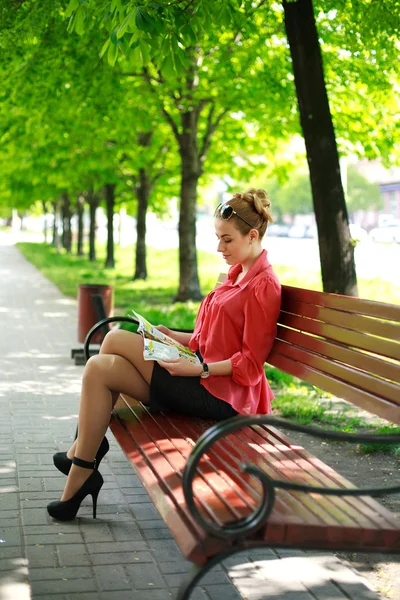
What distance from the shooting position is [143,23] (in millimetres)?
4805

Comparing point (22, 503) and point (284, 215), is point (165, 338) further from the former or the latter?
point (284, 215)

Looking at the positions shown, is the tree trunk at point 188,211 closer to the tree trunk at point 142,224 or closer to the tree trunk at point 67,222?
the tree trunk at point 142,224

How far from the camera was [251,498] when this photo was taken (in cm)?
310

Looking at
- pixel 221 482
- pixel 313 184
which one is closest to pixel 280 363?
pixel 221 482

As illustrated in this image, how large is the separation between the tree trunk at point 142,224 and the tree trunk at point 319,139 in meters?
14.9

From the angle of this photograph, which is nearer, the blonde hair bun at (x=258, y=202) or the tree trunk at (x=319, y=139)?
the blonde hair bun at (x=258, y=202)

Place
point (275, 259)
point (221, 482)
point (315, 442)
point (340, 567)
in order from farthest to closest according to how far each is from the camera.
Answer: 1. point (275, 259)
2. point (315, 442)
3. point (340, 567)
4. point (221, 482)

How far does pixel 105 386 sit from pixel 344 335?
3.84ft

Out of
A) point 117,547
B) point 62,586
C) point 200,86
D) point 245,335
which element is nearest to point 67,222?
point 200,86

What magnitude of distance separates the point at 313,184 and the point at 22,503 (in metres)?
3.94

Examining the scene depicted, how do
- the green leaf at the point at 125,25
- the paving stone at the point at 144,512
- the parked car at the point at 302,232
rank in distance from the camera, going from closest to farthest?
1. the paving stone at the point at 144,512
2. the green leaf at the point at 125,25
3. the parked car at the point at 302,232

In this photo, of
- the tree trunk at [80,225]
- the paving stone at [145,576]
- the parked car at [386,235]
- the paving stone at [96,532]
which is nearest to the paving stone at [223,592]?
the paving stone at [145,576]

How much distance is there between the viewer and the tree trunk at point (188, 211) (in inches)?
643

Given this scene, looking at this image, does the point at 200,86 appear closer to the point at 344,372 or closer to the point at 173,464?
the point at 344,372
